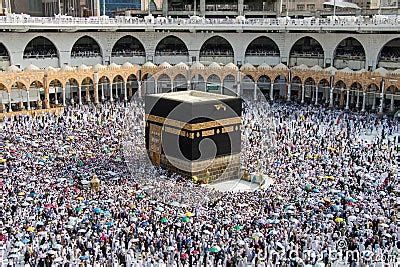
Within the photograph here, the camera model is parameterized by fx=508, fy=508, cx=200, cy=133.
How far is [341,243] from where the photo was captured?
15586mm

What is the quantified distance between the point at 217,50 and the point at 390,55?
52.3 feet

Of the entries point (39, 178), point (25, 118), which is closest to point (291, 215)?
point (39, 178)

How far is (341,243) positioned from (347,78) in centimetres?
2479

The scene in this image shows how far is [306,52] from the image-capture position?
47.2 metres

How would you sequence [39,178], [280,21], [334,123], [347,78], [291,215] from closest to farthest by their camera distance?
[291,215] < [39,178] < [334,123] < [347,78] < [280,21]

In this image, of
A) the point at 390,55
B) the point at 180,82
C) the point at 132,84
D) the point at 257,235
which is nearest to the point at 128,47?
the point at 132,84

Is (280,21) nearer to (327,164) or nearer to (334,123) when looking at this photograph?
(334,123)

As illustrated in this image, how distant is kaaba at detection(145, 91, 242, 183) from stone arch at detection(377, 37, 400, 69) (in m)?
21.9

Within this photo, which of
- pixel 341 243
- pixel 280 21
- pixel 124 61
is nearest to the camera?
pixel 341 243

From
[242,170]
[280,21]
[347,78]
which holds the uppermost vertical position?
[280,21]

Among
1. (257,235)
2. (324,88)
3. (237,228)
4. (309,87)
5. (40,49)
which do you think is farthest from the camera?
(40,49)

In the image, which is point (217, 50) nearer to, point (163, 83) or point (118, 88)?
point (163, 83)

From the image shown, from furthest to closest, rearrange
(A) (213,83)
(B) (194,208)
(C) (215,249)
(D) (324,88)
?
1. (A) (213,83)
2. (D) (324,88)
3. (B) (194,208)
4. (C) (215,249)

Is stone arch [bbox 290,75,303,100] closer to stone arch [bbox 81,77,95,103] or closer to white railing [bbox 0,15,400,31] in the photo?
white railing [bbox 0,15,400,31]
